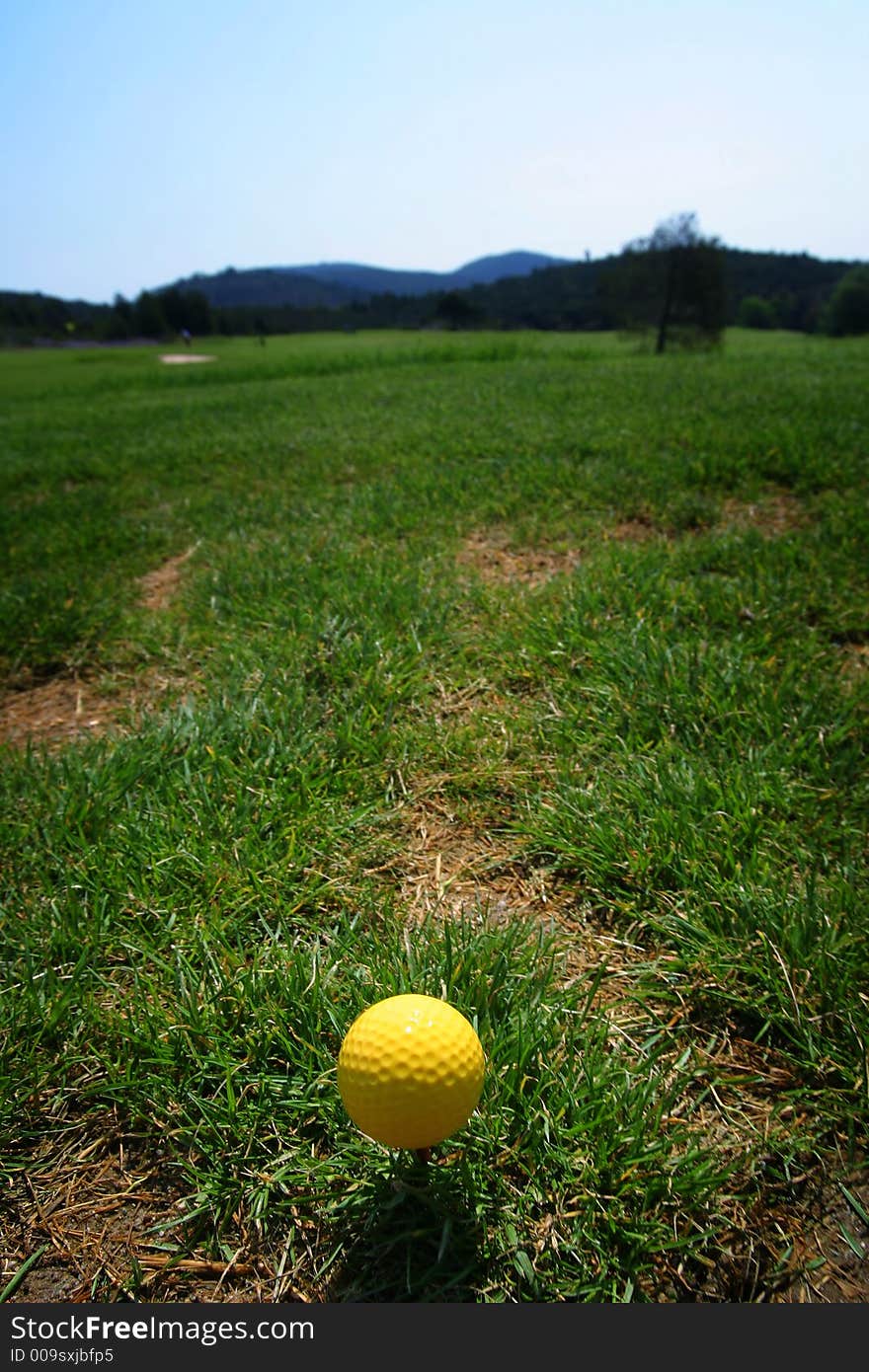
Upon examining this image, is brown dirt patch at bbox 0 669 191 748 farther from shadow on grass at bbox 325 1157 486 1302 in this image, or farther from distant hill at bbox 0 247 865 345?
distant hill at bbox 0 247 865 345

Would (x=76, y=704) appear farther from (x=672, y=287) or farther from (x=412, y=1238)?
(x=672, y=287)

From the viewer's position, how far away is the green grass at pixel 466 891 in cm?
119

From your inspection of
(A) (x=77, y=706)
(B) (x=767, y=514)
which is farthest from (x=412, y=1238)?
(B) (x=767, y=514)

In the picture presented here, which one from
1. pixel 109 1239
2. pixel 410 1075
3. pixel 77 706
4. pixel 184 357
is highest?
pixel 184 357

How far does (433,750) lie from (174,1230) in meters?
1.38

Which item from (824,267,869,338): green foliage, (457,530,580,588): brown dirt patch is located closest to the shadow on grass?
(457,530,580,588): brown dirt patch

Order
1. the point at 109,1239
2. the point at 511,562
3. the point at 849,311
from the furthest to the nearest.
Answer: the point at 849,311 → the point at 511,562 → the point at 109,1239

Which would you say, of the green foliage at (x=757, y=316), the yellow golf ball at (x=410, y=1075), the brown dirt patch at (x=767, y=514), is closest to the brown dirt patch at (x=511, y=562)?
the brown dirt patch at (x=767, y=514)

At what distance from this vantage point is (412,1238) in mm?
1150

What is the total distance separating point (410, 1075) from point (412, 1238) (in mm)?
309

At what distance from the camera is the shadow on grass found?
1103 millimetres

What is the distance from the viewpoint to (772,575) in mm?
3158

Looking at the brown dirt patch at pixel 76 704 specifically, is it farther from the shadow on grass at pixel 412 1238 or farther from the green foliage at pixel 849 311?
the green foliage at pixel 849 311

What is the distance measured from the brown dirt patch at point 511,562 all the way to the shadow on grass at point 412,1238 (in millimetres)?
2523
